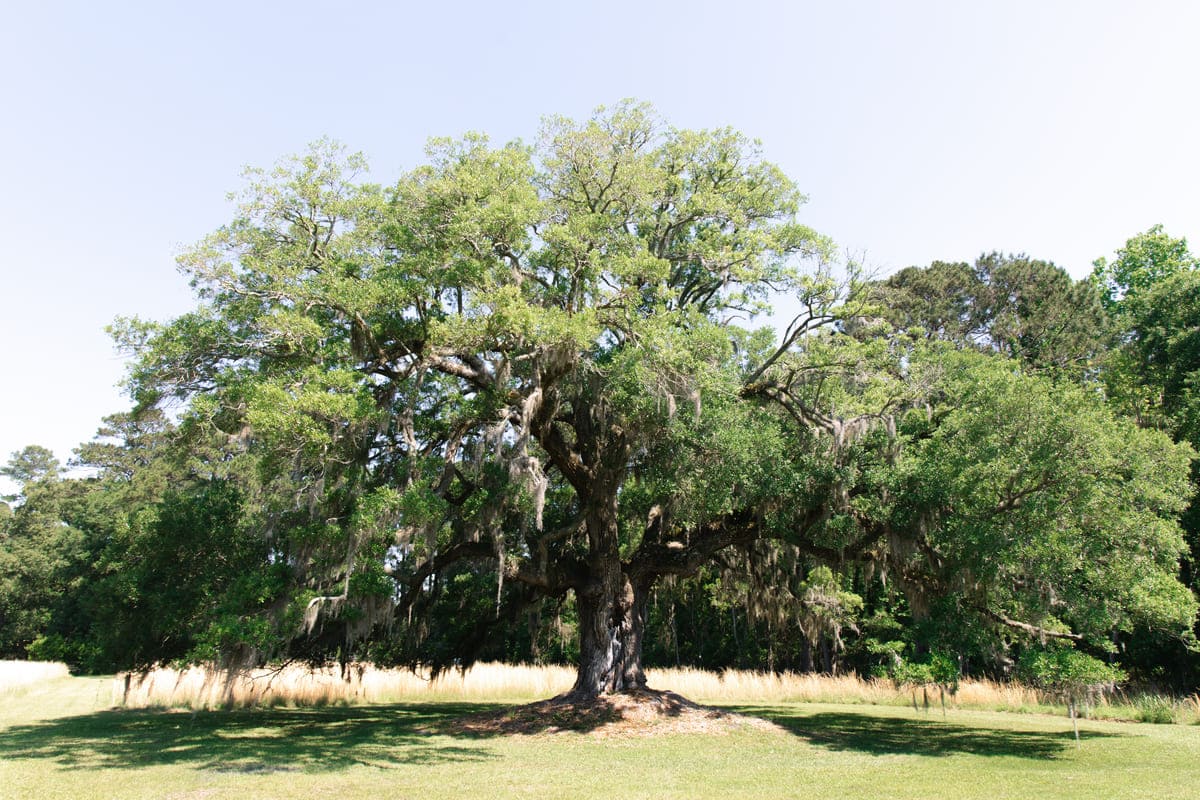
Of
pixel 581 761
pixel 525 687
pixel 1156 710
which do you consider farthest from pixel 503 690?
pixel 1156 710

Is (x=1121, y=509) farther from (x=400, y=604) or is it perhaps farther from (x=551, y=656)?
(x=551, y=656)

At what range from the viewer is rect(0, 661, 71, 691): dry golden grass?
23.0 meters

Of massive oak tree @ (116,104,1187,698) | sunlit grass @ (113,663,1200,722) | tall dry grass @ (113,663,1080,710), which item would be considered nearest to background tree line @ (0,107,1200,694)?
massive oak tree @ (116,104,1187,698)

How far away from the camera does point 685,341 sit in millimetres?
12250

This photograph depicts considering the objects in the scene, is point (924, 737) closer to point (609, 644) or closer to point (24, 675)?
point (609, 644)

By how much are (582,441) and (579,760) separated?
625 cm

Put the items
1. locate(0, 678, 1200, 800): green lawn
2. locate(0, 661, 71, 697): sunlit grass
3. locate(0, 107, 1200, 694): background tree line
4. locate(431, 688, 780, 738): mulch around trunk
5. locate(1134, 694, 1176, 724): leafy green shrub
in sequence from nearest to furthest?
locate(0, 678, 1200, 800): green lawn < locate(0, 107, 1200, 694): background tree line < locate(431, 688, 780, 738): mulch around trunk < locate(1134, 694, 1176, 724): leafy green shrub < locate(0, 661, 71, 697): sunlit grass

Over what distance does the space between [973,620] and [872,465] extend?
3329 mm

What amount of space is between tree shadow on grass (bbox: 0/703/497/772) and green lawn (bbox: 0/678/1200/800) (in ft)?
0.12

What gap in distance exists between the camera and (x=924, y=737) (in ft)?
43.4

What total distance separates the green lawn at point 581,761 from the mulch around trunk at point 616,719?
0.45 metres

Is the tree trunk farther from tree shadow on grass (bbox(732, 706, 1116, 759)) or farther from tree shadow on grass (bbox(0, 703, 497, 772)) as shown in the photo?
tree shadow on grass (bbox(0, 703, 497, 772))

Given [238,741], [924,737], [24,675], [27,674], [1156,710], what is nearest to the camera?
[238,741]

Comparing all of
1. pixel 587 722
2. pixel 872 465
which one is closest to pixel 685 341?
pixel 872 465
